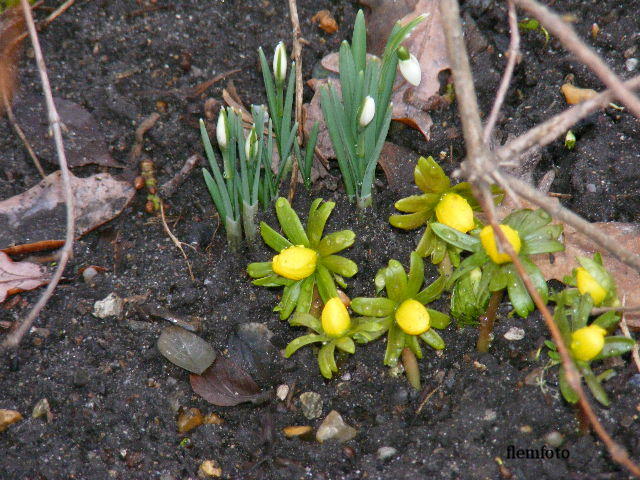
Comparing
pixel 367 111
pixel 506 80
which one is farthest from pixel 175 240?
pixel 506 80

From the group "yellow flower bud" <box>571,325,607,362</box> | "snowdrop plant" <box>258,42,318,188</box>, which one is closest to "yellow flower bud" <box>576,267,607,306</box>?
"yellow flower bud" <box>571,325,607,362</box>

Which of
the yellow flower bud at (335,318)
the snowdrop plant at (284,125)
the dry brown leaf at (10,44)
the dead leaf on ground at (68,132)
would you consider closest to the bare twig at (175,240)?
the dead leaf on ground at (68,132)

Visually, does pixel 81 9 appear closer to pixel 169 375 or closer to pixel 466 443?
pixel 169 375

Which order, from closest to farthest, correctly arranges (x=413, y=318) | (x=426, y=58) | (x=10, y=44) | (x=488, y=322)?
(x=413, y=318) → (x=488, y=322) → (x=426, y=58) → (x=10, y=44)

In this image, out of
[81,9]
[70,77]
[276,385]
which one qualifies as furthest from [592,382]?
[81,9]

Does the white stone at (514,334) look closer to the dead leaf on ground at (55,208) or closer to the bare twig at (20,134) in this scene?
the dead leaf on ground at (55,208)

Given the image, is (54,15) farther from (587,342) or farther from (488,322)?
(587,342)
